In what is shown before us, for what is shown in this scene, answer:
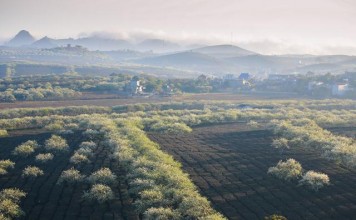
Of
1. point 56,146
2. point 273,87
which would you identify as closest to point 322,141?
point 56,146

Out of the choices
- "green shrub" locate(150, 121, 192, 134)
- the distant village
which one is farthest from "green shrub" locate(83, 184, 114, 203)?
the distant village

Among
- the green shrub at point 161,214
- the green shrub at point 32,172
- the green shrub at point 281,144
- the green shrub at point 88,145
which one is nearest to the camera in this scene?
the green shrub at point 161,214

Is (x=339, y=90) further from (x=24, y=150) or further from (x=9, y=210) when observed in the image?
(x=9, y=210)

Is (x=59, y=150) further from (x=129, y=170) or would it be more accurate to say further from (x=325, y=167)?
(x=325, y=167)

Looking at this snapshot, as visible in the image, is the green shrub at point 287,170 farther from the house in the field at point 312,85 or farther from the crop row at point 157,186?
the house in the field at point 312,85

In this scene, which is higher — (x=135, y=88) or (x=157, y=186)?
(x=135, y=88)

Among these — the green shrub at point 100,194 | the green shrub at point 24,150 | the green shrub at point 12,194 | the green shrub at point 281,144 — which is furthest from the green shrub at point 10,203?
the green shrub at point 281,144

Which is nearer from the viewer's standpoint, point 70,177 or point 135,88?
point 70,177
